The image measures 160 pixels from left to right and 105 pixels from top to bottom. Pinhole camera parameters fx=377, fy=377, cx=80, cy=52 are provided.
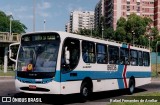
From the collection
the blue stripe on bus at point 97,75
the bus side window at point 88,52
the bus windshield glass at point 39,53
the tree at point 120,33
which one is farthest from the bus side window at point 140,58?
the tree at point 120,33

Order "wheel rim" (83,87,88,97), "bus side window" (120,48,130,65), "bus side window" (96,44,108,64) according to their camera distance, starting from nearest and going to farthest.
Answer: "wheel rim" (83,87,88,97), "bus side window" (96,44,108,64), "bus side window" (120,48,130,65)

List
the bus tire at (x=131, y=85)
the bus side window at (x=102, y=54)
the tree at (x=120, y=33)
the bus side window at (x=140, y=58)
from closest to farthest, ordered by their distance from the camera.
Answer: the bus side window at (x=102, y=54), the bus tire at (x=131, y=85), the bus side window at (x=140, y=58), the tree at (x=120, y=33)

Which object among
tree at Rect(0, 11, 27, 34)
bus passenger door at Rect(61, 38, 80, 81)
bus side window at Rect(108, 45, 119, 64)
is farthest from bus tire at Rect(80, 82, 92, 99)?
tree at Rect(0, 11, 27, 34)

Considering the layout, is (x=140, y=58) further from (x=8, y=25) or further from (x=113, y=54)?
(x=8, y=25)

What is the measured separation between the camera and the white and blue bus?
47.5ft

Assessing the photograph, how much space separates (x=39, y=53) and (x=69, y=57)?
121cm

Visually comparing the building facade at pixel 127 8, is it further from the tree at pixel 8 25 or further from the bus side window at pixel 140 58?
the bus side window at pixel 140 58

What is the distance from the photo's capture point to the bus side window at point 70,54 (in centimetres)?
1482

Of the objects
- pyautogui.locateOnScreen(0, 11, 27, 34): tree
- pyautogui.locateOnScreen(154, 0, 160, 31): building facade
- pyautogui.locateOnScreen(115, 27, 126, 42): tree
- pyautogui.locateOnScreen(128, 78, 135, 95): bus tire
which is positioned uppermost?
pyautogui.locateOnScreen(154, 0, 160, 31): building facade

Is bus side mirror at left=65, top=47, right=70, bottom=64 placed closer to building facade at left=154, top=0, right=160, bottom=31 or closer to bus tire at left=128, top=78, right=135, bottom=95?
bus tire at left=128, top=78, right=135, bottom=95

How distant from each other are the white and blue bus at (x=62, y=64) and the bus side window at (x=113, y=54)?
0.48 ft

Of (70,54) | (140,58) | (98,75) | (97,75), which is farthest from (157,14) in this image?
(70,54)

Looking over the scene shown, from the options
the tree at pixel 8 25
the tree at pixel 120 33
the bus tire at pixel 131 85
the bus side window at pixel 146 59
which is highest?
the tree at pixel 8 25

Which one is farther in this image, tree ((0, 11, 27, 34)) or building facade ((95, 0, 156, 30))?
building facade ((95, 0, 156, 30))
